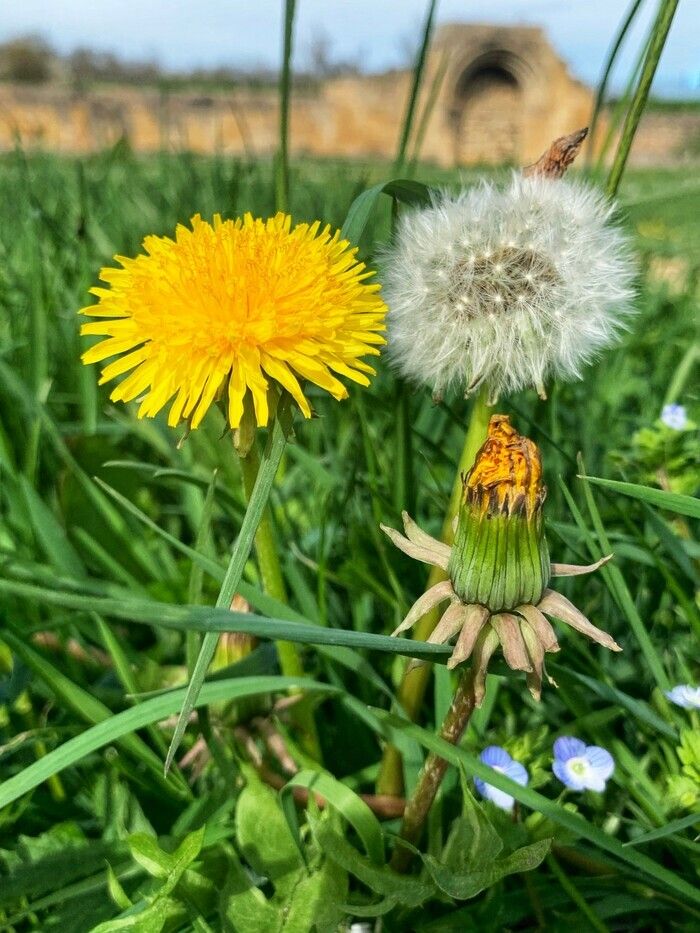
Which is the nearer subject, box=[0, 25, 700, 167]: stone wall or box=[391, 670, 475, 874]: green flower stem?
box=[391, 670, 475, 874]: green flower stem

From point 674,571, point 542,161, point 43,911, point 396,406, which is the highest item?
point 542,161

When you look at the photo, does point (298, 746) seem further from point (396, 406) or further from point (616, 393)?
point (616, 393)

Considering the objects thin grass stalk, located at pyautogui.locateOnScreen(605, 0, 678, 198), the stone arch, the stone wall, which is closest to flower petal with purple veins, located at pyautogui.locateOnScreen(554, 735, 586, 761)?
thin grass stalk, located at pyautogui.locateOnScreen(605, 0, 678, 198)

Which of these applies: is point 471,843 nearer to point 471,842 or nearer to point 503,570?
point 471,842

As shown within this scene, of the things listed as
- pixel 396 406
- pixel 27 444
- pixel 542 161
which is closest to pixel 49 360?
pixel 27 444

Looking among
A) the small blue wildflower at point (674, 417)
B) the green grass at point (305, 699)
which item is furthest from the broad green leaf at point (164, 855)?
the small blue wildflower at point (674, 417)

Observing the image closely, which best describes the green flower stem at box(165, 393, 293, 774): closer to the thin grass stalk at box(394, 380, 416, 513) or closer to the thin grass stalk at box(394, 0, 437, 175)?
the thin grass stalk at box(394, 380, 416, 513)

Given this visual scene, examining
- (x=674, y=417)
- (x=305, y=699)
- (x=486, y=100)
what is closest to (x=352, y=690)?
(x=305, y=699)
